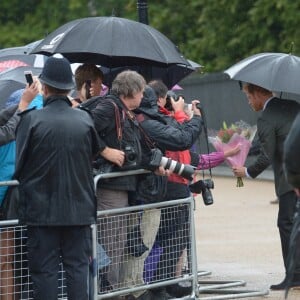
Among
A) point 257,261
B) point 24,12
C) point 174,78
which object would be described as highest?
point 174,78

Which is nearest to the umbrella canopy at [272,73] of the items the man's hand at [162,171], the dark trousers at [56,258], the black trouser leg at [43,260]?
the man's hand at [162,171]

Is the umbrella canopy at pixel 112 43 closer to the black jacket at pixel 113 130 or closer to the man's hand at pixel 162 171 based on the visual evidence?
the black jacket at pixel 113 130

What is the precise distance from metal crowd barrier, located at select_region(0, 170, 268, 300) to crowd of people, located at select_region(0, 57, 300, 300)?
0.4 inches

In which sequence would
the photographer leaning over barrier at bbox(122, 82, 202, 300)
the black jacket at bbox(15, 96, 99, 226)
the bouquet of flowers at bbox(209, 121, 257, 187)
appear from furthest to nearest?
the bouquet of flowers at bbox(209, 121, 257, 187) → the photographer leaning over barrier at bbox(122, 82, 202, 300) → the black jacket at bbox(15, 96, 99, 226)

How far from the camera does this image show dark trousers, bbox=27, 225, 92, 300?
806 centimetres

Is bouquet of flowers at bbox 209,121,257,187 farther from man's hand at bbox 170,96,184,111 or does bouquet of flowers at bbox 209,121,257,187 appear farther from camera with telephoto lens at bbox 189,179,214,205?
man's hand at bbox 170,96,184,111

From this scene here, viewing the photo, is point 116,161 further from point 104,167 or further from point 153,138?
point 153,138

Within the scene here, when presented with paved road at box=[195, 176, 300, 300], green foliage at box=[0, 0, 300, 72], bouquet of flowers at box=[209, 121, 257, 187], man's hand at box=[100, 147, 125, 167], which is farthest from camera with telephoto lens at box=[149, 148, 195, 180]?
green foliage at box=[0, 0, 300, 72]

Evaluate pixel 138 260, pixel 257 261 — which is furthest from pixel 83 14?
pixel 138 260

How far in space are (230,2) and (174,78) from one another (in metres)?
17.8

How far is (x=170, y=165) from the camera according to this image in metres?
9.18

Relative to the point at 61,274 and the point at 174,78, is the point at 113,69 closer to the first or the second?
the point at 174,78

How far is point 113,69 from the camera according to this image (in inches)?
439

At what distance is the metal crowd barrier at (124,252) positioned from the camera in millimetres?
8531
